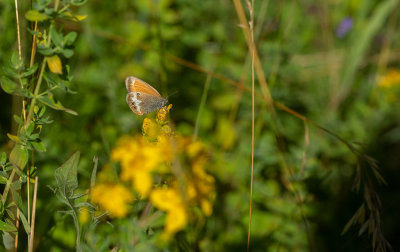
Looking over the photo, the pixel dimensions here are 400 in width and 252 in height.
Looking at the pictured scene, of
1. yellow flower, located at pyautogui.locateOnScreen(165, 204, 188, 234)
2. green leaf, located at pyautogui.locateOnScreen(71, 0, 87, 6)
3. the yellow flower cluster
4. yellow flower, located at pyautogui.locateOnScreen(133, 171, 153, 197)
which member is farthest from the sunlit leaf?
yellow flower, located at pyautogui.locateOnScreen(165, 204, 188, 234)

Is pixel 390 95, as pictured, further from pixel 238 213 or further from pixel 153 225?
pixel 153 225

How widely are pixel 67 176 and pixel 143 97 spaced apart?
0.28 metres

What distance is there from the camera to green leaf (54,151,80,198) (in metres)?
0.96

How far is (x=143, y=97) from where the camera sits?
102cm

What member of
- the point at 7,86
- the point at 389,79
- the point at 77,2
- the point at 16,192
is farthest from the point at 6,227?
the point at 389,79

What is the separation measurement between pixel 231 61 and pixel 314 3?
182cm

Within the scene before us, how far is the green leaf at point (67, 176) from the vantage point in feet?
3.16

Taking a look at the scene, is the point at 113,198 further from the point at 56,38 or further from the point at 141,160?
the point at 56,38

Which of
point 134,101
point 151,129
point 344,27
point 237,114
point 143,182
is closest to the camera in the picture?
point 151,129

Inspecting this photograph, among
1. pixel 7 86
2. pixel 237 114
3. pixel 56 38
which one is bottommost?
pixel 237 114

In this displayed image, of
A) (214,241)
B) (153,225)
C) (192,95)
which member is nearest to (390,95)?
(192,95)

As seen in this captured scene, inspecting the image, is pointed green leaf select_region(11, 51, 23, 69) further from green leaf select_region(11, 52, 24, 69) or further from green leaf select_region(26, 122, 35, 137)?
green leaf select_region(26, 122, 35, 137)

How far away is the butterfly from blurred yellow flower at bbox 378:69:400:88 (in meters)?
2.13

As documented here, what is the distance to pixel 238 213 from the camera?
70.3 inches
